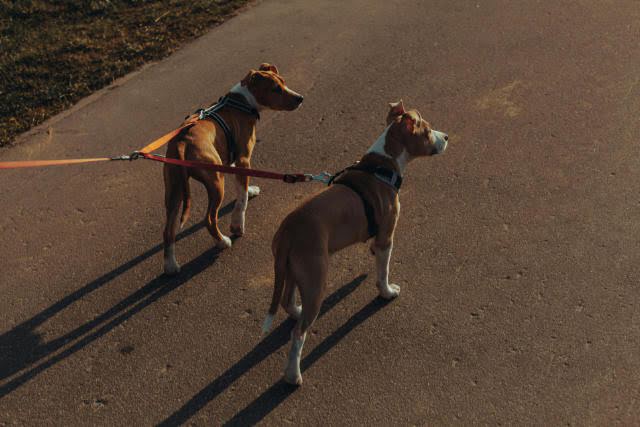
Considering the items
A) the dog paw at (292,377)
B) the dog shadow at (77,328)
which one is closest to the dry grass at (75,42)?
the dog shadow at (77,328)

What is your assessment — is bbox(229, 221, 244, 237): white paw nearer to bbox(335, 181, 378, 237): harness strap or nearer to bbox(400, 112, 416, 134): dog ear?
bbox(335, 181, 378, 237): harness strap

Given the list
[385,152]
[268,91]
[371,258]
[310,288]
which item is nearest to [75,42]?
[268,91]

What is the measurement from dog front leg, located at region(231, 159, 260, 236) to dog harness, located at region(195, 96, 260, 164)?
0.46 ft

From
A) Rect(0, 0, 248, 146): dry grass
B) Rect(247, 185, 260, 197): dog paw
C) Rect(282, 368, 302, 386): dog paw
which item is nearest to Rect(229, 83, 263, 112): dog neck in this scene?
Rect(247, 185, 260, 197): dog paw

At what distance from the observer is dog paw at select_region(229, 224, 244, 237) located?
6.89 m

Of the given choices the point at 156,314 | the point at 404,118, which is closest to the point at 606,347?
the point at 404,118

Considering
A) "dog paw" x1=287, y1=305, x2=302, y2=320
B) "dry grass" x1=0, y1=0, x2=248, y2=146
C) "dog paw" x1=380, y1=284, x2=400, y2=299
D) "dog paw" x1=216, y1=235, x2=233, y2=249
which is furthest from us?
"dry grass" x1=0, y1=0, x2=248, y2=146

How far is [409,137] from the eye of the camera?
5734 millimetres

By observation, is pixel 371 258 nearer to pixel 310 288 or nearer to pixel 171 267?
pixel 310 288

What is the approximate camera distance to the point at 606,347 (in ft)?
18.0

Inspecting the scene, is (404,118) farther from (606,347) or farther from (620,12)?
(620,12)

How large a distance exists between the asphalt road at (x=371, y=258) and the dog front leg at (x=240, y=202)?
0.52ft

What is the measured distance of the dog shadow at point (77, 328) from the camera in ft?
19.1

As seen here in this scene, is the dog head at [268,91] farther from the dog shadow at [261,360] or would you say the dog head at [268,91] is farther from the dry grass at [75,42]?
the dry grass at [75,42]
